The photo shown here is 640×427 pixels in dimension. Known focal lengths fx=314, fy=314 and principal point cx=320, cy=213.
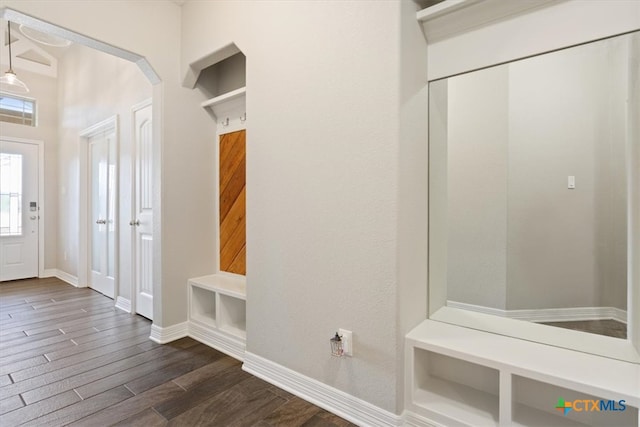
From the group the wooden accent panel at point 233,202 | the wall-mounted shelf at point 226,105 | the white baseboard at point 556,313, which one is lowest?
the white baseboard at point 556,313

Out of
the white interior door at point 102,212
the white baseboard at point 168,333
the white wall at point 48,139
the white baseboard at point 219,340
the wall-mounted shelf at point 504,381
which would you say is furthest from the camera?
the white wall at point 48,139

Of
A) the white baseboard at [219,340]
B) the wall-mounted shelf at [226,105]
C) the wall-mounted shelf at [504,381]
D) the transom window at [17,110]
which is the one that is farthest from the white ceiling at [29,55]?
the wall-mounted shelf at [504,381]

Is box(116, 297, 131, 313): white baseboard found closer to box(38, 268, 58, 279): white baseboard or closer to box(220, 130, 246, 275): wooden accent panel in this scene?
box(220, 130, 246, 275): wooden accent panel

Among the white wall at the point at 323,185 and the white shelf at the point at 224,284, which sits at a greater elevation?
the white wall at the point at 323,185

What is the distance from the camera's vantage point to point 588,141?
4.93 ft

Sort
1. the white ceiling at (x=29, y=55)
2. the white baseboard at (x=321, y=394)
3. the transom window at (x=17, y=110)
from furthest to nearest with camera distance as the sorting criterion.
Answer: the transom window at (x=17, y=110) → the white ceiling at (x=29, y=55) → the white baseboard at (x=321, y=394)

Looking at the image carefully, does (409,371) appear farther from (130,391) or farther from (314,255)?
(130,391)

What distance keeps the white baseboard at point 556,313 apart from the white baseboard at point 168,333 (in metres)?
2.24

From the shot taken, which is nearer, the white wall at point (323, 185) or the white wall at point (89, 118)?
the white wall at point (323, 185)

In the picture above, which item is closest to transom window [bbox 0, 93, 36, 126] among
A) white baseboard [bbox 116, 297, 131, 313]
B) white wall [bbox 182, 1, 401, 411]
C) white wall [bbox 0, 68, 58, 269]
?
white wall [bbox 0, 68, 58, 269]

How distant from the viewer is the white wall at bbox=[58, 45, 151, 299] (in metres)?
3.44

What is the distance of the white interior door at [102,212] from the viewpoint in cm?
392

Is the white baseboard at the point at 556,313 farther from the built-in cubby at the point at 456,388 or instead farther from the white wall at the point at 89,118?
A: the white wall at the point at 89,118

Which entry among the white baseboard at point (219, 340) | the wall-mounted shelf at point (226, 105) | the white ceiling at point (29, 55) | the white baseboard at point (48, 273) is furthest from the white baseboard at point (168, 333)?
the white ceiling at point (29, 55)
